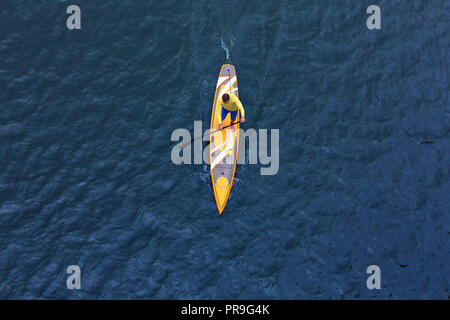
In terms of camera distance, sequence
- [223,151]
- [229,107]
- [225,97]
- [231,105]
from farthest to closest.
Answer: [223,151]
[229,107]
[231,105]
[225,97]

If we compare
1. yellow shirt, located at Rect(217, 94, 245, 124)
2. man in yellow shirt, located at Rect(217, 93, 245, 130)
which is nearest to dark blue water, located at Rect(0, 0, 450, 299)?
man in yellow shirt, located at Rect(217, 93, 245, 130)

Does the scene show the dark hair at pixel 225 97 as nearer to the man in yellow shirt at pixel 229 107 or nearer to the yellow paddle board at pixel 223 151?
the man in yellow shirt at pixel 229 107

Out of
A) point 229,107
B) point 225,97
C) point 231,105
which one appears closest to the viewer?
point 225,97

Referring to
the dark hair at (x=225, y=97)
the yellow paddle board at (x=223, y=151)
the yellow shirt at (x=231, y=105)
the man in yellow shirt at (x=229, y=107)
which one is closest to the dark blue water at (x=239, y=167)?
the yellow paddle board at (x=223, y=151)

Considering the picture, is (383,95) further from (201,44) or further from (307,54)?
(201,44)

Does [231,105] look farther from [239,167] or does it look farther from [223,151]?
[239,167]

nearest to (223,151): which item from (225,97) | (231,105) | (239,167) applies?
(239,167)

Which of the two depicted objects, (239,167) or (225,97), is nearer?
(225,97)

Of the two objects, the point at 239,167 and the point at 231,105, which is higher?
the point at 231,105

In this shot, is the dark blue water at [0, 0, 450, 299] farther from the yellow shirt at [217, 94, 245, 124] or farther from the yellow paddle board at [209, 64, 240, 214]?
the yellow shirt at [217, 94, 245, 124]
